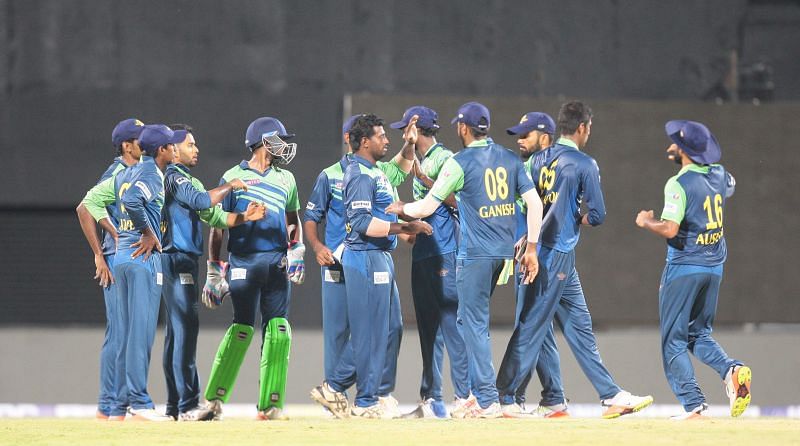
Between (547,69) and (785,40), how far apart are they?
8.22 feet

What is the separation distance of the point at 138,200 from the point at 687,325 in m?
3.12

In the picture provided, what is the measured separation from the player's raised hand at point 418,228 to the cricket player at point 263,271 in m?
0.66

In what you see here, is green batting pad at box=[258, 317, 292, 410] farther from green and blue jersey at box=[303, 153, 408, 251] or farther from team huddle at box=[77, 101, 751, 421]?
green and blue jersey at box=[303, 153, 408, 251]

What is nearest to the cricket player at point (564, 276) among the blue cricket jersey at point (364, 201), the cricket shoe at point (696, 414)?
the cricket shoe at point (696, 414)

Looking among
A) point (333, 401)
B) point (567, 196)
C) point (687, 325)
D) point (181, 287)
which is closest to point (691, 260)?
point (687, 325)

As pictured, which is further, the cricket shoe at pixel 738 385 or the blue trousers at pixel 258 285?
the blue trousers at pixel 258 285

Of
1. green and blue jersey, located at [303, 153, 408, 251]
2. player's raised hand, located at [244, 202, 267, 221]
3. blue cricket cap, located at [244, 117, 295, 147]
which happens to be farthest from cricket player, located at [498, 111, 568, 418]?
player's raised hand, located at [244, 202, 267, 221]

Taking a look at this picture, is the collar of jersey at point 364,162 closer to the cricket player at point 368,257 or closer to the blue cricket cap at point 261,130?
the cricket player at point 368,257

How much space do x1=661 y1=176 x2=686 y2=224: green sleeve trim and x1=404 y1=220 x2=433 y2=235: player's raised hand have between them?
131 centimetres

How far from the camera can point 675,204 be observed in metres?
6.77

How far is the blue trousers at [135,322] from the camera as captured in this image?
680 centimetres

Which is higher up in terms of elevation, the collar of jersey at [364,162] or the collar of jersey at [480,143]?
the collar of jersey at [480,143]

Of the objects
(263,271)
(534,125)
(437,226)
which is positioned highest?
(534,125)

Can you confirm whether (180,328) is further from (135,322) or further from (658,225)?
(658,225)
